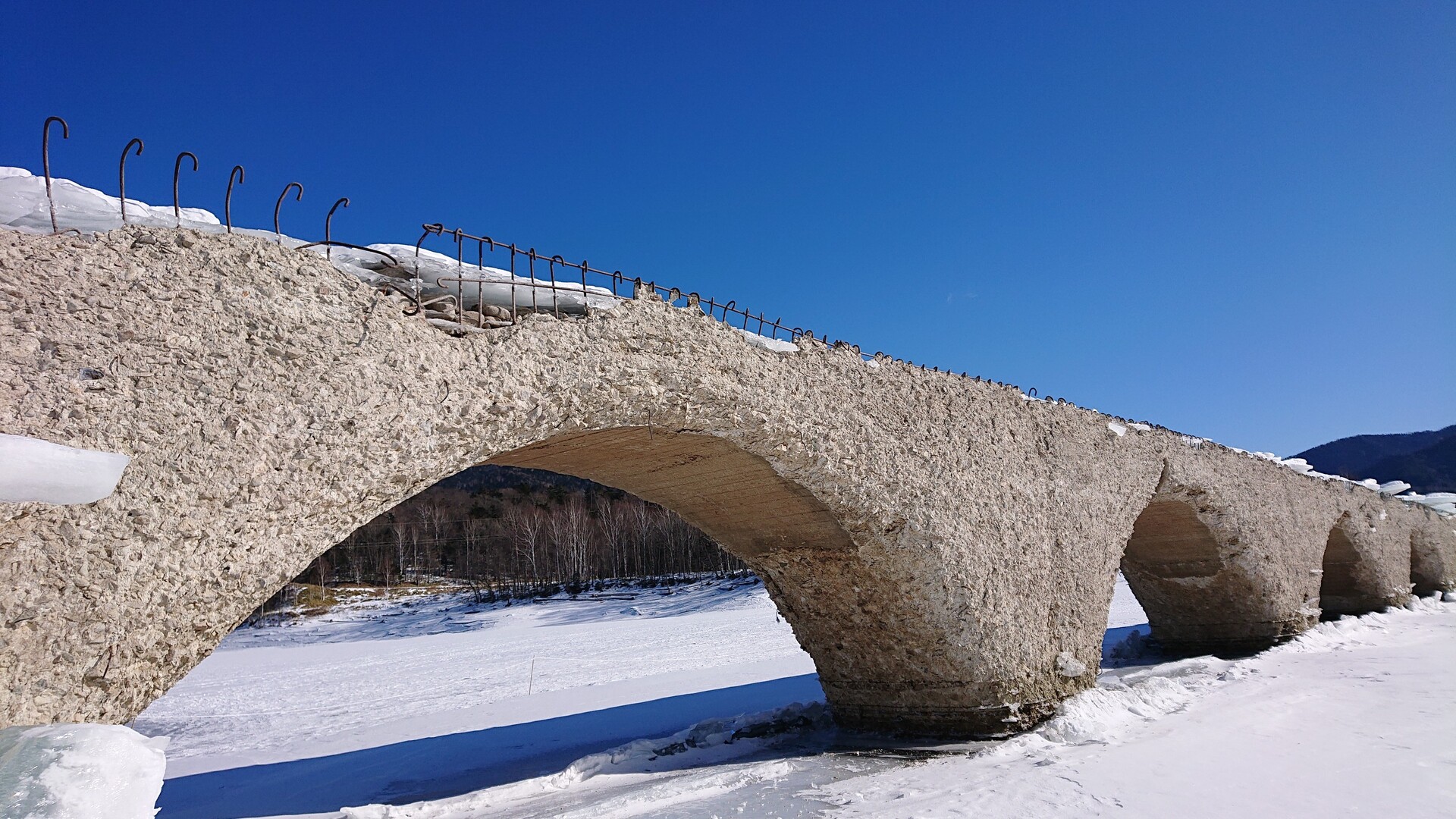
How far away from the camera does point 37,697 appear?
7.19ft

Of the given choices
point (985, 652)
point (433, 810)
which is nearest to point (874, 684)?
point (985, 652)

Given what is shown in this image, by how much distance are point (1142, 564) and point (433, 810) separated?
321 inches

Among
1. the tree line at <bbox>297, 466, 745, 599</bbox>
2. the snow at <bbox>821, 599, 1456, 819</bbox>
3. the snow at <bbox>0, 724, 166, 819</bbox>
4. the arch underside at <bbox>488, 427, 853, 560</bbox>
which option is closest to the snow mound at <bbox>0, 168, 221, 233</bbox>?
the snow at <bbox>0, 724, 166, 819</bbox>

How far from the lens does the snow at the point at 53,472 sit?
2.14 metres

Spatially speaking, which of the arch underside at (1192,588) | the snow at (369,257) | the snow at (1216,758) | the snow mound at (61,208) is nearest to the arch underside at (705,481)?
the snow at (369,257)

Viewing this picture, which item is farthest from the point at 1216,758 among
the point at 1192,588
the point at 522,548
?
the point at 522,548

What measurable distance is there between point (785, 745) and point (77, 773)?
4851 millimetres

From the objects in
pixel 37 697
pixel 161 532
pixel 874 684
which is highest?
pixel 161 532

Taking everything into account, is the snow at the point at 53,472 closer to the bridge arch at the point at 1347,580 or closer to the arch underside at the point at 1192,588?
the arch underside at the point at 1192,588

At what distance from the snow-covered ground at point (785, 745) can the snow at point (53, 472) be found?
3.02m

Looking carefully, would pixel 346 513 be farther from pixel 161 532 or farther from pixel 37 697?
pixel 37 697

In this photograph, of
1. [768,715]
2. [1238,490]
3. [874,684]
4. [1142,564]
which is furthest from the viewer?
[1142,564]

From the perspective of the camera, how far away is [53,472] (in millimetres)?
2201

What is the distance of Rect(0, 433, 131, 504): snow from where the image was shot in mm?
2137
